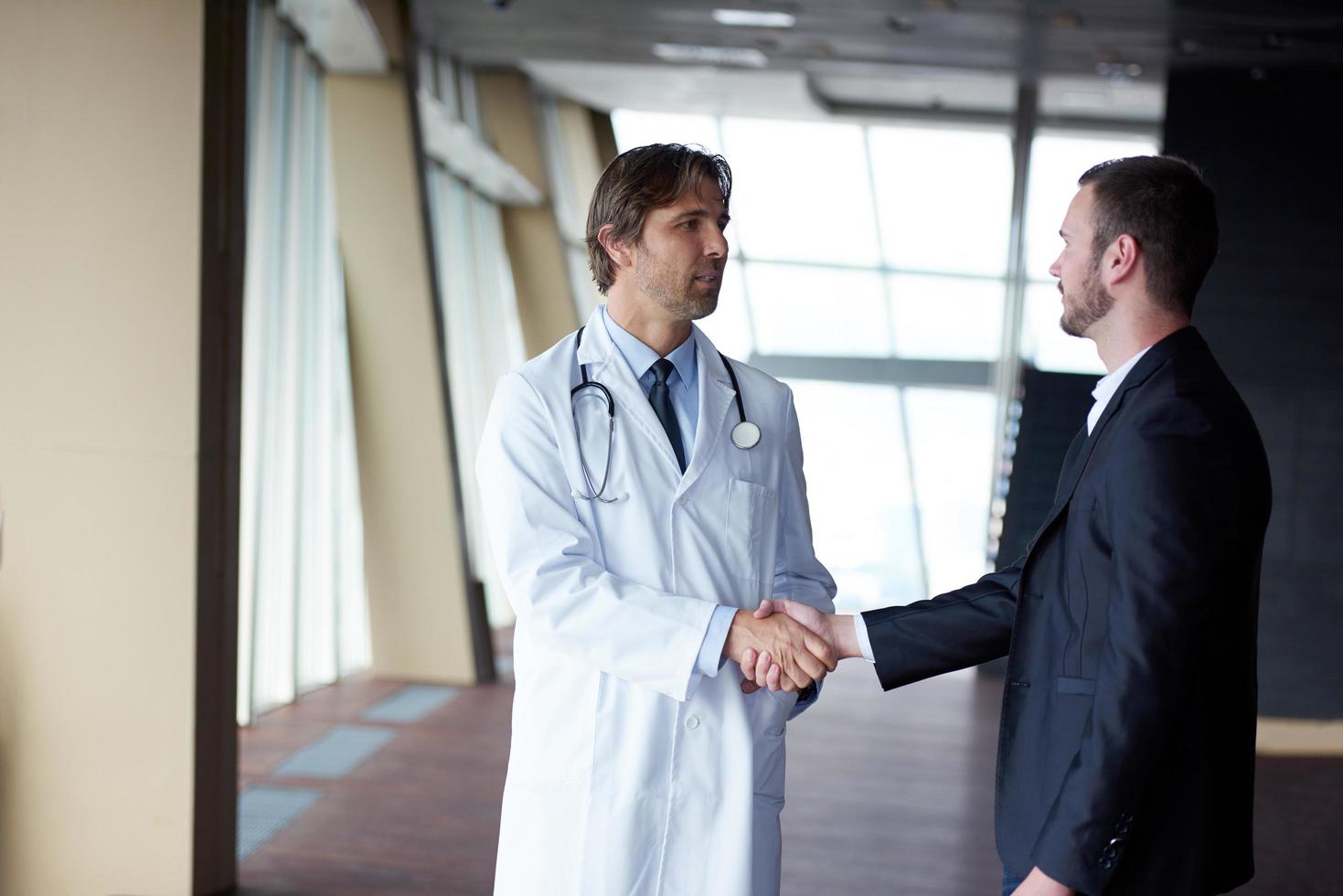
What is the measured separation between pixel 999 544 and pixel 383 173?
4.48 metres

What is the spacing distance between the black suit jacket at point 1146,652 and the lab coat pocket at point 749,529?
0.46m

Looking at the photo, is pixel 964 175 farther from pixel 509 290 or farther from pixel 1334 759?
pixel 1334 759

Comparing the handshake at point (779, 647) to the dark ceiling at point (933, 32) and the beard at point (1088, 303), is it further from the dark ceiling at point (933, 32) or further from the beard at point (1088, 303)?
the dark ceiling at point (933, 32)

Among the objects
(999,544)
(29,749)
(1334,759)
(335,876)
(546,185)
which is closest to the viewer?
(29,749)

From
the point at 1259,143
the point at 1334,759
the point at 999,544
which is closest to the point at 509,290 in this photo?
the point at 999,544

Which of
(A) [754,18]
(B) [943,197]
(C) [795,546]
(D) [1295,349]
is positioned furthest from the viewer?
(B) [943,197]

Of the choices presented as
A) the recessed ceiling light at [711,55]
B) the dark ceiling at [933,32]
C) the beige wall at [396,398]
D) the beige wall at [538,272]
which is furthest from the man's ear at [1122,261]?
the beige wall at [538,272]

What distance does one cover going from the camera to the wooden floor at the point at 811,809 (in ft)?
11.8

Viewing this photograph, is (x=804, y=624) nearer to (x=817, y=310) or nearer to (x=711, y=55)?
(x=711, y=55)

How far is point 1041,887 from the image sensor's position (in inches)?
53.6

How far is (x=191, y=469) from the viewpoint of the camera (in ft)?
9.75

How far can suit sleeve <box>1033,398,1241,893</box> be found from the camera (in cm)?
131

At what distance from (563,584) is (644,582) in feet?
0.45

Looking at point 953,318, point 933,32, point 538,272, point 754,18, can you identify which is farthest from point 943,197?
point 754,18
